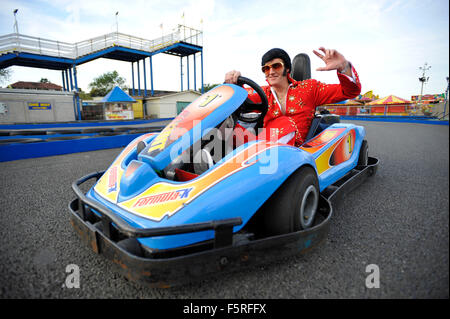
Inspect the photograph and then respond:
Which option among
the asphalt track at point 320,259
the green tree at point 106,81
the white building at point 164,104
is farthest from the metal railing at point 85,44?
the green tree at point 106,81

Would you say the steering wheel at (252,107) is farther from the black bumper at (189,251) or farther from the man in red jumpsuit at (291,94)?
the black bumper at (189,251)

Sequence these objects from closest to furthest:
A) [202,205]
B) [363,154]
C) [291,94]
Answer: [202,205] < [291,94] < [363,154]

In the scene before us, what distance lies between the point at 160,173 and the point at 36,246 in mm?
798

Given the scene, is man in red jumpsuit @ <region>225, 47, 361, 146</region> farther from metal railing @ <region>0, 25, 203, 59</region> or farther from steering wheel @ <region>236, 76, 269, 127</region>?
metal railing @ <region>0, 25, 203, 59</region>

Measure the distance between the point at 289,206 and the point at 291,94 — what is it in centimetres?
123

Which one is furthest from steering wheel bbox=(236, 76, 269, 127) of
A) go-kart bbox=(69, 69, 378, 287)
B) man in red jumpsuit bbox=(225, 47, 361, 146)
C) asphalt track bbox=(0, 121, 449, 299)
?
asphalt track bbox=(0, 121, 449, 299)

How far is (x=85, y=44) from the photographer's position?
55.8 ft

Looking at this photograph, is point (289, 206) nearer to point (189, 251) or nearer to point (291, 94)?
point (189, 251)

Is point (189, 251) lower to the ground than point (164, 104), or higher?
lower

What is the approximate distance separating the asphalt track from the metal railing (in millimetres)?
16691

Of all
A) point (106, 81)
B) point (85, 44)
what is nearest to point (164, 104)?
point (85, 44)

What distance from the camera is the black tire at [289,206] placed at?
3.98 feet

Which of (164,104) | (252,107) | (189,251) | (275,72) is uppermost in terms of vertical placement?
(164,104)
